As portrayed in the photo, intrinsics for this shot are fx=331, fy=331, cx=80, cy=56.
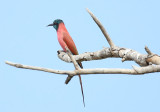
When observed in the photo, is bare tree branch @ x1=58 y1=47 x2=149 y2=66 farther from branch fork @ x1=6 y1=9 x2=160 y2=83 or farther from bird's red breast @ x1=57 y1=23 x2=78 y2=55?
bird's red breast @ x1=57 y1=23 x2=78 y2=55

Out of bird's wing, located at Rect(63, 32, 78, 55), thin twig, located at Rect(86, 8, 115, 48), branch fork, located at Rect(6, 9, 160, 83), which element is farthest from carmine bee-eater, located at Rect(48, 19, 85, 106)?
thin twig, located at Rect(86, 8, 115, 48)

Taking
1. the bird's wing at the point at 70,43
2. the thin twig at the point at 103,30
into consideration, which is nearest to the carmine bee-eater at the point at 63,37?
the bird's wing at the point at 70,43

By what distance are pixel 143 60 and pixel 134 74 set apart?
497 millimetres

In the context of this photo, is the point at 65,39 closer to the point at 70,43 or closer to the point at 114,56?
the point at 70,43

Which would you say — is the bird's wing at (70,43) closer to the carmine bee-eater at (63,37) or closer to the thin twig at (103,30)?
the carmine bee-eater at (63,37)

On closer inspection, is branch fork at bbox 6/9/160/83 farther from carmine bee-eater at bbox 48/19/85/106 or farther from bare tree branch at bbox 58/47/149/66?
carmine bee-eater at bbox 48/19/85/106

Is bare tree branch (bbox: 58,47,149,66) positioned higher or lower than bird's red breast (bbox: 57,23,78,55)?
lower

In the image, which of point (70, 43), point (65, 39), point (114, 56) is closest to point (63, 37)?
point (65, 39)

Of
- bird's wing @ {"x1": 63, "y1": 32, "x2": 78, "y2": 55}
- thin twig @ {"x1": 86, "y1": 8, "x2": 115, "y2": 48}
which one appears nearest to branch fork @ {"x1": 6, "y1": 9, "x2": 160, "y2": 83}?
thin twig @ {"x1": 86, "y1": 8, "x2": 115, "y2": 48}

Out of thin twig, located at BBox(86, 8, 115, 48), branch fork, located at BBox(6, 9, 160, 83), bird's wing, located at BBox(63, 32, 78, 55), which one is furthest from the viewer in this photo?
bird's wing, located at BBox(63, 32, 78, 55)

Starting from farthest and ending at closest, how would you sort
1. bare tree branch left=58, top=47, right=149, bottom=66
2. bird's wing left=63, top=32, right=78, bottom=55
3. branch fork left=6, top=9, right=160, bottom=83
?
bird's wing left=63, top=32, right=78, bottom=55, bare tree branch left=58, top=47, right=149, bottom=66, branch fork left=6, top=9, right=160, bottom=83

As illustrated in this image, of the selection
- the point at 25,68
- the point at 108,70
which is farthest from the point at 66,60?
the point at 108,70

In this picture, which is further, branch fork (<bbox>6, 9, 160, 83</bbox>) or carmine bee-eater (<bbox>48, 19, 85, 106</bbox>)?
carmine bee-eater (<bbox>48, 19, 85, 106</bbox>)

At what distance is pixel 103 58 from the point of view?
3.73m
